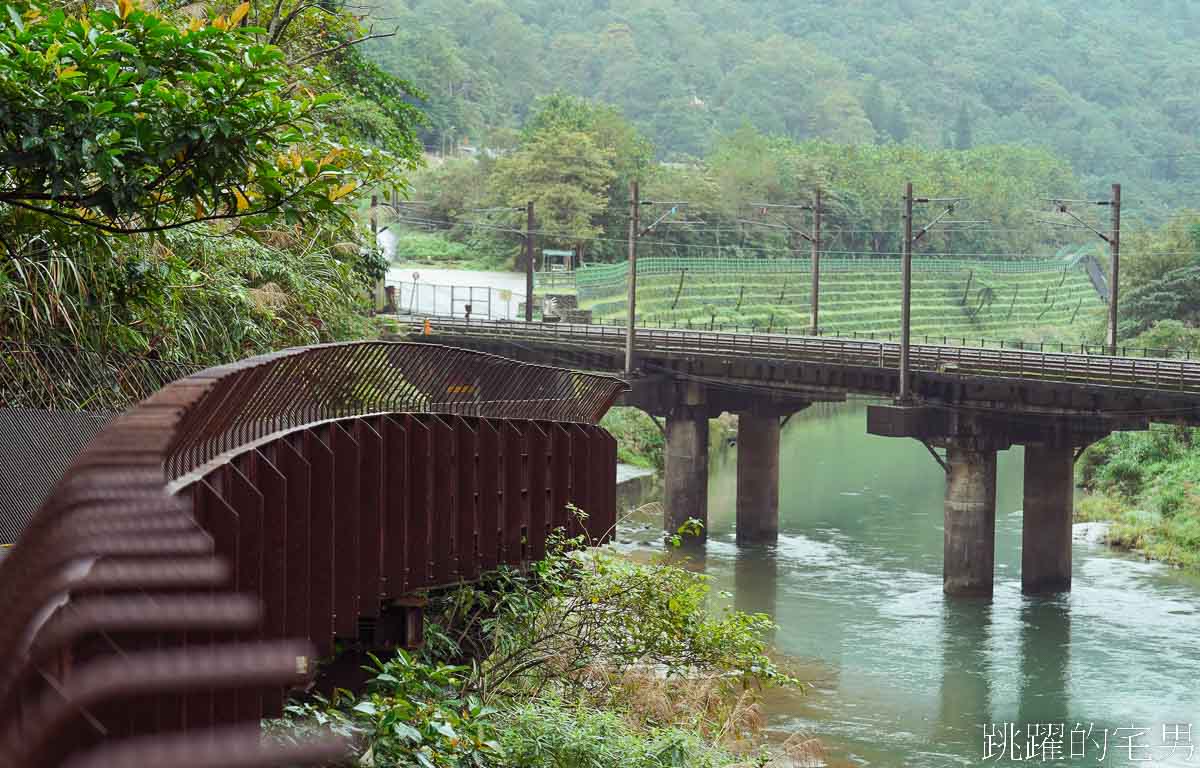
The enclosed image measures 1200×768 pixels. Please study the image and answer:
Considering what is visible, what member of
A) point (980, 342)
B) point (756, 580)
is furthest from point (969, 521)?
point (980, 342)

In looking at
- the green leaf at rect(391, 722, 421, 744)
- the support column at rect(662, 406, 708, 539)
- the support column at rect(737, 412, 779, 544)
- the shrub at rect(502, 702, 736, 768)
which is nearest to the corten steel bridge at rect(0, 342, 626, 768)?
the green leaf at rect(391, 722, 421, 744)

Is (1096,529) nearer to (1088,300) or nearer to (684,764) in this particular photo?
(684,764)

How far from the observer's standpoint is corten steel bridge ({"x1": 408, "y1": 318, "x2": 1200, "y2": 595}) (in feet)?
130

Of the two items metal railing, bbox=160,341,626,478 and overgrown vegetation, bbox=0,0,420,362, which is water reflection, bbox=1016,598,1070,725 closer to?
metal railing, bbox=160,341,626,478

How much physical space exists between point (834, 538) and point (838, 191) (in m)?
83.2

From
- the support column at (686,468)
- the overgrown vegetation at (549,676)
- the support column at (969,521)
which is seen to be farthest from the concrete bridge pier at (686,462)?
the overgrown vegetation at (549,676)

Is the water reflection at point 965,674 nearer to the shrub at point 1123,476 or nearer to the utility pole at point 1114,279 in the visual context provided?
the utility pole at point 1114,279

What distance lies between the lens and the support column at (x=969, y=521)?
39344 mm

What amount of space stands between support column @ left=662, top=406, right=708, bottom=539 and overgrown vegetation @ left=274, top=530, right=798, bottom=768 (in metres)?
27.8

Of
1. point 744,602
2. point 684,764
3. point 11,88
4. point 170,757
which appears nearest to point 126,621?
point 170,757

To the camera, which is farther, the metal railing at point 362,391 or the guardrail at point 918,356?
the guardrail at point 918,356

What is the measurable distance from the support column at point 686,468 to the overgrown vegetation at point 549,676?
91.3ft

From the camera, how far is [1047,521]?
40219 mm

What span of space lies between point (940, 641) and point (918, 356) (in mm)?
11652
